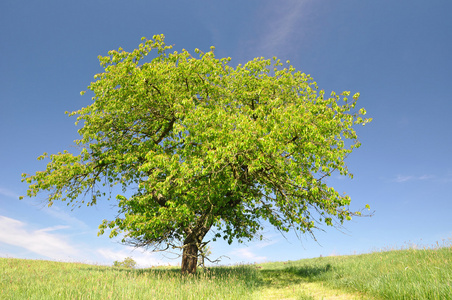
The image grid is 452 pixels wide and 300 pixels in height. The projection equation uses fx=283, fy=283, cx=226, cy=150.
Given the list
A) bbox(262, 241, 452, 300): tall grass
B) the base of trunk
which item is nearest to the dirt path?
bbox(262, 241, 452, 300): tall grass

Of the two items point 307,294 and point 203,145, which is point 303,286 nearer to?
point 307,294

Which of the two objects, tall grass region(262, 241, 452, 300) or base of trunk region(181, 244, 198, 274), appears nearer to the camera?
tall grass region(262, 241, 452, 300)

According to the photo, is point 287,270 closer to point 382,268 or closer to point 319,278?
point 319,278

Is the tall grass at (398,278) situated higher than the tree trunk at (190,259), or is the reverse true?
the tree trunk at (190,259)

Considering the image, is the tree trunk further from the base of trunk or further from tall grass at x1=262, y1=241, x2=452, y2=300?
tall grass at x1=262, y1=241, x2=452, y2=300

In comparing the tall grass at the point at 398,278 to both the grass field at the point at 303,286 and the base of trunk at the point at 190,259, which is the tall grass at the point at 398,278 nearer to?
the grass field at the point at 303,286

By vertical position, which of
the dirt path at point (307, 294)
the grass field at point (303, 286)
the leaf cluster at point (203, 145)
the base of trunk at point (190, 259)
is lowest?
the dirt path at point (307, 294)

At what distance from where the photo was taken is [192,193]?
13680 mm

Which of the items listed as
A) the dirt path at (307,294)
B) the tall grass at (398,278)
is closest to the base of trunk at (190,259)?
the dirt path at (307,294)

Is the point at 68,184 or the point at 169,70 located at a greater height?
the point at 169,70

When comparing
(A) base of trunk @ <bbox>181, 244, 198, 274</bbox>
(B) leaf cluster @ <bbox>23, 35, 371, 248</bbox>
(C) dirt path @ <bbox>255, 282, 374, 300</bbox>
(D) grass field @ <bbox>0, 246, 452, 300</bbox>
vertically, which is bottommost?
(C) dirt path @ <bbox>255, 282, 374, 300</bbox>

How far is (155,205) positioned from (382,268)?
12.4 metres

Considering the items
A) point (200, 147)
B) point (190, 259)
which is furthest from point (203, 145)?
point (190, 259)

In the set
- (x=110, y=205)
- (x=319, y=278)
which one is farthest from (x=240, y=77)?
(x=319, y=278)
